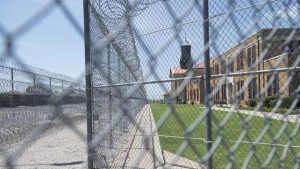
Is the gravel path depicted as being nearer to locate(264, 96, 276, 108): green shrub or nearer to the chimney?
the chimney

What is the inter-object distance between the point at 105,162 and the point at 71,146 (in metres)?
5.29

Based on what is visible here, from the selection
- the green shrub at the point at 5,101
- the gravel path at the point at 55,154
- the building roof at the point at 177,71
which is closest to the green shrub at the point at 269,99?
the building roof at the point at 177,71

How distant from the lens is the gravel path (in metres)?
8.52

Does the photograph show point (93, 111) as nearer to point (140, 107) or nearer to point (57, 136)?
point (140, 107)

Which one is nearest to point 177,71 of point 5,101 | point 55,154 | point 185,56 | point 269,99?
point 185,56

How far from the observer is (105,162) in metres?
6.37

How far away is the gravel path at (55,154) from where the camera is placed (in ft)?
27.9

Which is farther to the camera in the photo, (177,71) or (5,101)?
(5,101)

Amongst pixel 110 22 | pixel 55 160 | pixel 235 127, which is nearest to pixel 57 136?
pixel 55 160

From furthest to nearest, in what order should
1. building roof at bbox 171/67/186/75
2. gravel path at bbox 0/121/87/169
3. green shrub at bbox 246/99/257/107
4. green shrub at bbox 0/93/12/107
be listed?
green shrub at bbox 0/93/12/107, gravel path at bbox 0/121/87/169, green shrub at bbox 246/99/257/107, building roof at bbox 171/67/186/75

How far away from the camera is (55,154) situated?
1012cm

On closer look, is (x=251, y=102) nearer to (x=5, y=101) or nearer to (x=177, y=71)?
(x=177, y=71)

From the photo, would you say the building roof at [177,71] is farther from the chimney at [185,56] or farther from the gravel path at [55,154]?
the gravel path at [55,154]

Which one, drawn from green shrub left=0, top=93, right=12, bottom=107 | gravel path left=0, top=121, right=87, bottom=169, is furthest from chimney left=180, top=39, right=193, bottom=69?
green shrub left=0, top=93, right=12, bottom=107
